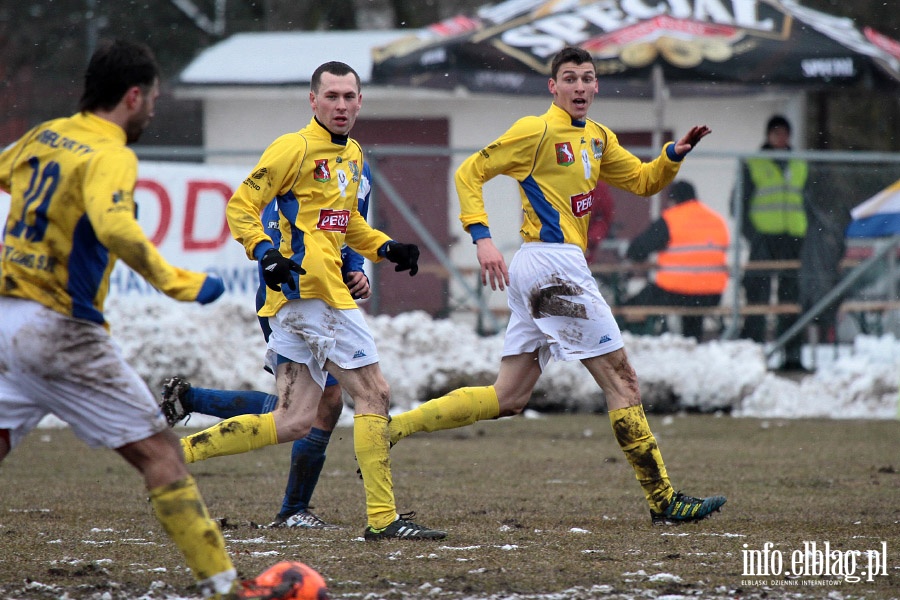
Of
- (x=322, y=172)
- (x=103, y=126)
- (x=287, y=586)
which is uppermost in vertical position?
(x=103, y=126)

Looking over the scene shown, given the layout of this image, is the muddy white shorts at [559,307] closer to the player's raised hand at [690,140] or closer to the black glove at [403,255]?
the black glove at [403,255]

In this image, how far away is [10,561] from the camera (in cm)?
501

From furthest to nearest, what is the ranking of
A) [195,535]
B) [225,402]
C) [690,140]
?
[690,140]
[225,402]
[195,535]

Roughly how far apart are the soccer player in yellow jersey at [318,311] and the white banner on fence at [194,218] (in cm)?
637

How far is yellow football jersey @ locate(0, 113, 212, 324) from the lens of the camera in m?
3.93

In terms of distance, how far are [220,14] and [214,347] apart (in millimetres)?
20318

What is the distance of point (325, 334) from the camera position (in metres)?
5.61

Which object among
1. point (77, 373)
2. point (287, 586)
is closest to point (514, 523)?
point (287, 586)

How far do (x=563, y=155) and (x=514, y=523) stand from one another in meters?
1.80

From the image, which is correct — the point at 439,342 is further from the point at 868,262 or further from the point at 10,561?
the point at 10,561

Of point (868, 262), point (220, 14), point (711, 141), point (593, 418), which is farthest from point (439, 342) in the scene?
point (220, 14)

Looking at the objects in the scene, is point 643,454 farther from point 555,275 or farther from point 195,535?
point 195,535

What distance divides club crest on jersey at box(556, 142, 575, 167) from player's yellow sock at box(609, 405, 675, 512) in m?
1.23

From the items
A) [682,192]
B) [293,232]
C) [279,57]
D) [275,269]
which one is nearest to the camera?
[275,269]
